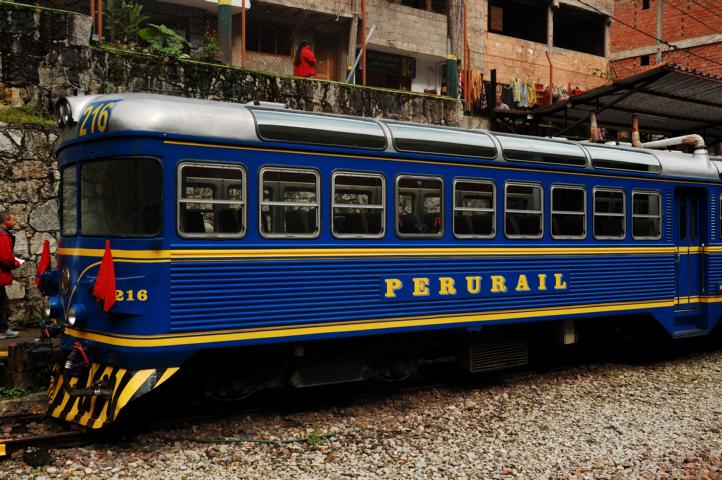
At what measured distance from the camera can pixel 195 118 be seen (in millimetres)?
6320

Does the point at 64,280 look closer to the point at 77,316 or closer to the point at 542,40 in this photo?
the point at 77,316

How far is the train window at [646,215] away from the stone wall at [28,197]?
8014 millimetres

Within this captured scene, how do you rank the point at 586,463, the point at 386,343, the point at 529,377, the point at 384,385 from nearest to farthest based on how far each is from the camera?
the point at 586,463 → the point at 386,343 → the point at 384,385 → the point at 529,377

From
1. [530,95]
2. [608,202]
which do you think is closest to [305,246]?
[608,202]

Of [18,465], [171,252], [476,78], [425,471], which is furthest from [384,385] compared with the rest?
[476,78]

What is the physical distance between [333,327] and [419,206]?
5.36ft

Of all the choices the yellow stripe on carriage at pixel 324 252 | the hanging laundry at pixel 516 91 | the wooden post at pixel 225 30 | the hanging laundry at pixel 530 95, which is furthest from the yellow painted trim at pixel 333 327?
the hanging laundry at pixel 530 95

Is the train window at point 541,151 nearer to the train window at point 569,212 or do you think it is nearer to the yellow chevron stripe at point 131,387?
the train window at point 569,212

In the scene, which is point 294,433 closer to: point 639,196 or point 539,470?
point 539,470

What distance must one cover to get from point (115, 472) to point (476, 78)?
14.7 metres

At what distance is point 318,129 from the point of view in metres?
7.01

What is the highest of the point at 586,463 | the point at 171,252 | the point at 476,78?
the point at 476,78

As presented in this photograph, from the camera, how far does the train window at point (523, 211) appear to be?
8469 millimetres

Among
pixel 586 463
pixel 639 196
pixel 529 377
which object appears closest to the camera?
pixel 586 463
